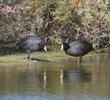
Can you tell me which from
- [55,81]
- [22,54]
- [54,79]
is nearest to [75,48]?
[22,54]

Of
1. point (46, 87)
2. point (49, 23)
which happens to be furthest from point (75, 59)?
point (46, 87)

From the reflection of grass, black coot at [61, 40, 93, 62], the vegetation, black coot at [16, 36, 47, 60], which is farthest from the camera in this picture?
the vegetation

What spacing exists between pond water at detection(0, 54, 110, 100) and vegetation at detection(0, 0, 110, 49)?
19.4 ft

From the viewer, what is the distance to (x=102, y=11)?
29.1 metres

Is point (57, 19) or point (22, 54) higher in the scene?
point (57, 19)

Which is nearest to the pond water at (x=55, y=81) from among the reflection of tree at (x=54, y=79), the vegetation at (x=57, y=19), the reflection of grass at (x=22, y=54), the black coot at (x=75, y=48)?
the reflection of tree at (x=54, y=79)

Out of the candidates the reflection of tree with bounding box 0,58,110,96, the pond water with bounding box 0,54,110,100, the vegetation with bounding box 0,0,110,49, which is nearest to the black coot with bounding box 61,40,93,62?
the pond water with bounding box 0,54,110,100

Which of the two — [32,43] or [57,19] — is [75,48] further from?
[57,19]

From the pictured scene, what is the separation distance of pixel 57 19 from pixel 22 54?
4.63m

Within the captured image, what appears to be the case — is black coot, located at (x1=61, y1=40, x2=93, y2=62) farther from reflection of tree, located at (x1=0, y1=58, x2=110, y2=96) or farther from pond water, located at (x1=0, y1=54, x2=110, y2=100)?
reflection of tree, located at (x1=0, y1=58, x2=110, y2=96)

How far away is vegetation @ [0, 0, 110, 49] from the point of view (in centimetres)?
2997

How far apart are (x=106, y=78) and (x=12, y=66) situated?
6069 millimetres

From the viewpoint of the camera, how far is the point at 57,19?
32.9 meters

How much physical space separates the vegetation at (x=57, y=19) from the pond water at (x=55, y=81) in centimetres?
592
